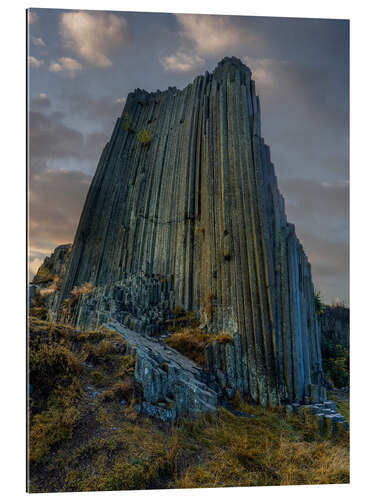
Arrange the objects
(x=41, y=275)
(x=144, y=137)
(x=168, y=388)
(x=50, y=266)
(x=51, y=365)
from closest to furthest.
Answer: (x=51, y=365) → (x=168, y=388) → (x=41, y=275) → (x=50, y=266) → (x=144, y=137)

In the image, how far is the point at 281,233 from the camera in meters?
8.52

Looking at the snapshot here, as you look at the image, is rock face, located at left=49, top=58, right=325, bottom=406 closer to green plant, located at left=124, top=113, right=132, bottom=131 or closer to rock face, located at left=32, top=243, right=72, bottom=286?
green plant, located at left=124, top=113, right=132, bottom=131

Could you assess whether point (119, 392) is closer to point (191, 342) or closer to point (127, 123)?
point (191, 342)

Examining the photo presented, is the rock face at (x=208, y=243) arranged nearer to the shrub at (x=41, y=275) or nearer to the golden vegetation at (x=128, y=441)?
the shrub at (x=41, y=275)

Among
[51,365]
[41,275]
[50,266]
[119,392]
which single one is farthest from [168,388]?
[50,266]

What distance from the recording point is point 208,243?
427 inches

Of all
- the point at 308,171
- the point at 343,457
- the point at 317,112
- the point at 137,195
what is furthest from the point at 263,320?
the point at 137,195

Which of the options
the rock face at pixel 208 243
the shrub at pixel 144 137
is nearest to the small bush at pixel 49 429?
Result: the rock face at pixel 208 243

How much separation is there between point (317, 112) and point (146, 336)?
22.5 ft

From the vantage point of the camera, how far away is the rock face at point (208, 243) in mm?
7609

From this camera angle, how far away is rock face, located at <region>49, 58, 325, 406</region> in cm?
761

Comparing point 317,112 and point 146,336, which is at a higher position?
point 317,112

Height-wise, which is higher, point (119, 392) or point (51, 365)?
point (51, 365)
